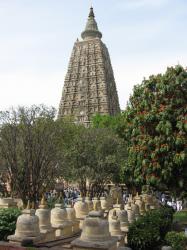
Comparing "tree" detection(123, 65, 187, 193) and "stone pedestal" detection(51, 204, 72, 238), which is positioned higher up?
"tree" detection(123, 65, 187, 193)

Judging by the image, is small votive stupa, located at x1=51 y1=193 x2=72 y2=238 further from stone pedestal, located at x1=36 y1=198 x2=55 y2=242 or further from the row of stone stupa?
stone pedestal, located at x1=36 y1=198 x2=55 y2=242

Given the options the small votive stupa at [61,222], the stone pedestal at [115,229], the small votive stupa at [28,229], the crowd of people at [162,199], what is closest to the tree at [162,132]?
the small votive stupa at [61,222]

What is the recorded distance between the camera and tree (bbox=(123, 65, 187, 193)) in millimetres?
20406

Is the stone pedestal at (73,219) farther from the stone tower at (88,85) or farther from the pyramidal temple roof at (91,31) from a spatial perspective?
the pyramidal temple roof at (91,31)

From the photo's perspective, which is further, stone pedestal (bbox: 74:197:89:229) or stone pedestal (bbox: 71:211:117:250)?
stone pedestal (bbox: 74:197:89:229)

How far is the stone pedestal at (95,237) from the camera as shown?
997cm

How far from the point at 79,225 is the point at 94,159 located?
20218 mm

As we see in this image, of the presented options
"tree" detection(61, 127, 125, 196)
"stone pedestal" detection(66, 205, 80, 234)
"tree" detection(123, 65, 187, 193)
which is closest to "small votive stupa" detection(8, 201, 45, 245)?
"stone pedestal" detection(66, 205, 80, 234)

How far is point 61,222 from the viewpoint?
17016 mm

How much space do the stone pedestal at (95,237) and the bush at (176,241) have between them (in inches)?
155

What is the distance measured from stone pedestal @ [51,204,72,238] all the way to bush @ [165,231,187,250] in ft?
15.2

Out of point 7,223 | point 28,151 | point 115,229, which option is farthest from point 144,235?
point 28,151

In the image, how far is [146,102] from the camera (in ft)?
73.7

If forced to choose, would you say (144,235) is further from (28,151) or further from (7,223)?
(28,151)
